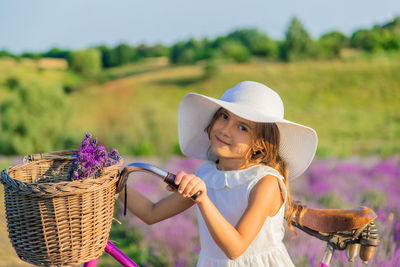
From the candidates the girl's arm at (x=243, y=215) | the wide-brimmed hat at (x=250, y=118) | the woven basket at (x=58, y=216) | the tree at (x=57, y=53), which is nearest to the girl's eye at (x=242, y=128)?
the wide-brimmed hat at (x=250, y=118)

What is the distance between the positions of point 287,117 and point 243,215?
28809mm

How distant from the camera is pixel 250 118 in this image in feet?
5.65

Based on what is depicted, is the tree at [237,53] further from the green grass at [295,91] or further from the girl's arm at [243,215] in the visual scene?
the girl's arm at [243,215]

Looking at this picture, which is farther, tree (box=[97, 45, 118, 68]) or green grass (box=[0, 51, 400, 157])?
tree (box=[97, 45, 118, 68])

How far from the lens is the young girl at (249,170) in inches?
69.6

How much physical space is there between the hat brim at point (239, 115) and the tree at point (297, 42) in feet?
134

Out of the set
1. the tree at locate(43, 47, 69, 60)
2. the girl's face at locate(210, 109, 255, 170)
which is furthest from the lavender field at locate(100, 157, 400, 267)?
the tree at locate(43, 47, 69, 60)

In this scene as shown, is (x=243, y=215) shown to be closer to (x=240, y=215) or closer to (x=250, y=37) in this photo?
(x=240, y=215)

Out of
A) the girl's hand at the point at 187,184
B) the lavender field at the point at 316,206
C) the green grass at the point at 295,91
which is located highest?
the girl's hand at the point at 187,184

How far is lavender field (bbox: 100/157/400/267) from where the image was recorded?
298 centimetres

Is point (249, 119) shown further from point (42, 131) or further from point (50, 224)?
point (42, 131)

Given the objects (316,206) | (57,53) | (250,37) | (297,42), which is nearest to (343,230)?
(316,206)

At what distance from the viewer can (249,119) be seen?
5.65 feet

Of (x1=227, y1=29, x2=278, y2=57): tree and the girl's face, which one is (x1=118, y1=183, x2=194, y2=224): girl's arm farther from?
(x1=227, y1=29, x2=278, y2=57): tree
